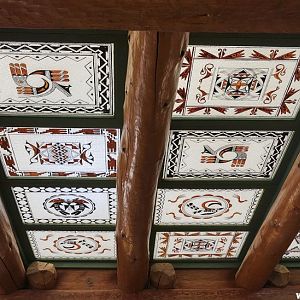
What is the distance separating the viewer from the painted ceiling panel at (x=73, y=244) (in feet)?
8.70

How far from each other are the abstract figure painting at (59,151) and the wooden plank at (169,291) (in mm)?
805

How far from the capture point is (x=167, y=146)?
6.91 ft

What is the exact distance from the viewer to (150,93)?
1.48m

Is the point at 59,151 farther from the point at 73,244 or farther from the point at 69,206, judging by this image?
the point at 73,244

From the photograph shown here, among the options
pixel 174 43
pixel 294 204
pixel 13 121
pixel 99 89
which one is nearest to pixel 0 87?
pixel 13 121

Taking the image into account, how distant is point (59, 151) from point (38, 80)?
402 mm

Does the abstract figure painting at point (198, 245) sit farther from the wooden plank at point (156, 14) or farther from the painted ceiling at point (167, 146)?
the wooden plank at point (156, 14)

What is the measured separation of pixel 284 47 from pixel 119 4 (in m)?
0.95

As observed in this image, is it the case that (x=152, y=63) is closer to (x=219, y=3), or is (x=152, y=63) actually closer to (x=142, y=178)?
(x=219, y=3)

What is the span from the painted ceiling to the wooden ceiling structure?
157 mm

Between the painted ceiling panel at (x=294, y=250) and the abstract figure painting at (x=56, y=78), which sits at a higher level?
the abstract figure painting at (x=56, y=78)

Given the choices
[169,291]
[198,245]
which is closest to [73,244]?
[169,291]

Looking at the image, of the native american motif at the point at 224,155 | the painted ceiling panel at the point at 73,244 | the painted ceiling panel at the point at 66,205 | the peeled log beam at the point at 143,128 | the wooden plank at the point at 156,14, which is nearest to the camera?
the wooden plank at the point at 156,14

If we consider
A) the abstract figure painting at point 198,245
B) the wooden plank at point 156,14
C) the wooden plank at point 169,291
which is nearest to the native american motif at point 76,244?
the wooden plank at point 169,291
